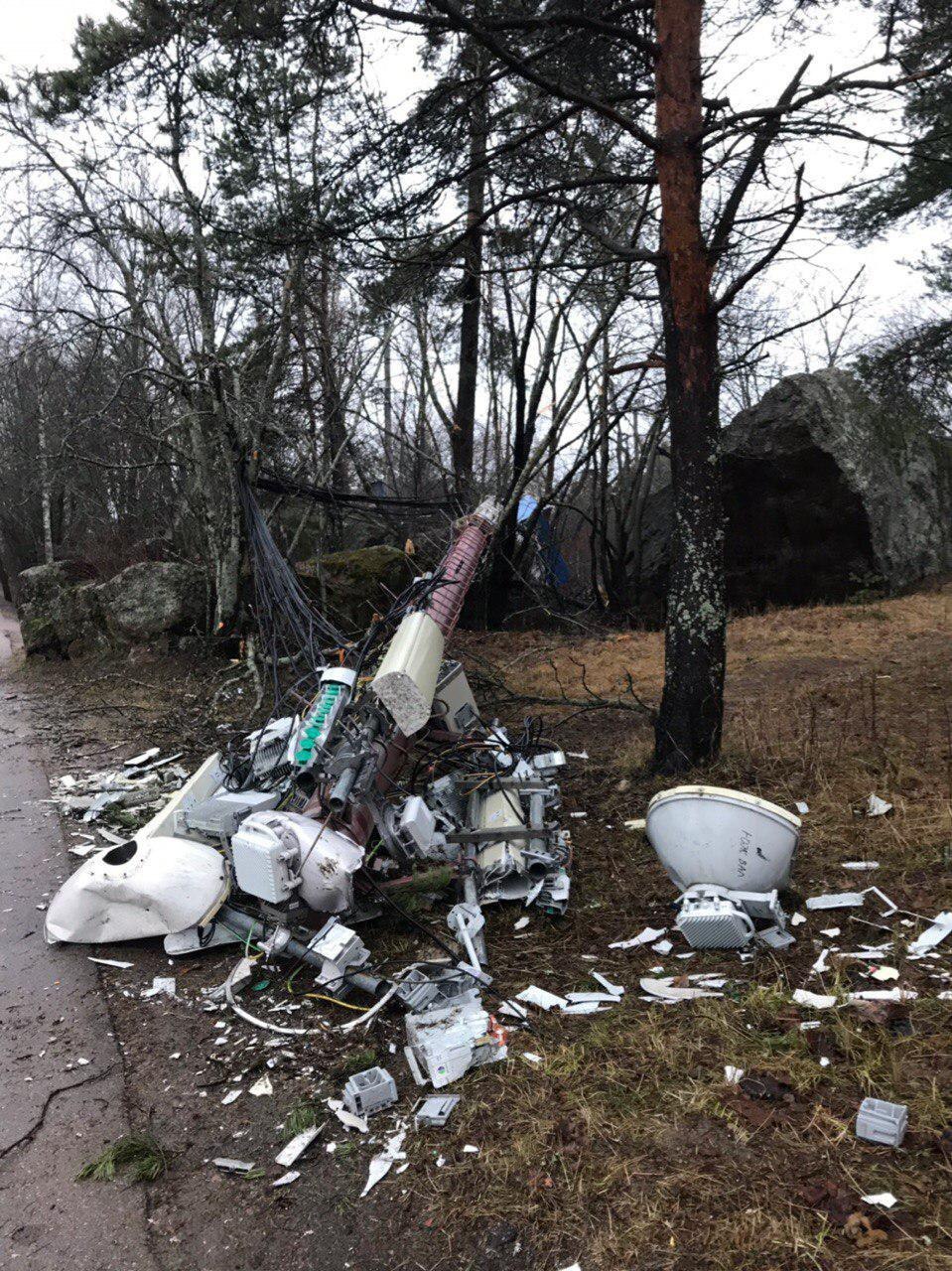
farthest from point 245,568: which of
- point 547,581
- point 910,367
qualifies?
point 910,367

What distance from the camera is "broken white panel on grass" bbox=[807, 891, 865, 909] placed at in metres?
3.85

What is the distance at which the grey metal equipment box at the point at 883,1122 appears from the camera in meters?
2.39

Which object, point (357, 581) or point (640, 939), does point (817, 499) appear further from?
point (640, 939)

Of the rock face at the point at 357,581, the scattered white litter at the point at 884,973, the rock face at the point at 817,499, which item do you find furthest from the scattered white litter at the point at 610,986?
the rock face at the point at 817,499

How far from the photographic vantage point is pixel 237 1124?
293 cm

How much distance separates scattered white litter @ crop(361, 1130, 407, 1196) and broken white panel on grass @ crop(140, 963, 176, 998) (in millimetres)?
1453

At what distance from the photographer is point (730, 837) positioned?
3.78m

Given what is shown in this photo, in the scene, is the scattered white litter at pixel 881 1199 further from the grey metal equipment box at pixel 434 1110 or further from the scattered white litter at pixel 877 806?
the scattered white litter at pixel 877 806

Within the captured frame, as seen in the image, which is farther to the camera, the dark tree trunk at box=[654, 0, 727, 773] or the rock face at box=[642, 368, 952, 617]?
the rock face at box=[642, 368, 952, 617]

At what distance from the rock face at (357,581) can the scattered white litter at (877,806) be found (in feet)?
23.0

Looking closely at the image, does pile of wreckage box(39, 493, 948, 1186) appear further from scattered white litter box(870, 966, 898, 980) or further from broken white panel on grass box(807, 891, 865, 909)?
scattered white litter box(870, 966, 898, 980)

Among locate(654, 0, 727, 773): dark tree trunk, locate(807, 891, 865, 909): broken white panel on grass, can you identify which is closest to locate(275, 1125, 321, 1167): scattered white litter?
locate(807, 891, 865, 909): broken white panel on grass

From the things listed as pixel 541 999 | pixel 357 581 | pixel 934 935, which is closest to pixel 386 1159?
pixel 541 999

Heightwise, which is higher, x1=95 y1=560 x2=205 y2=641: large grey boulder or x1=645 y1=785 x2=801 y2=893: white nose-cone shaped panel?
x1=95 y1=560 x2=205 y2=641: large grey boulder
